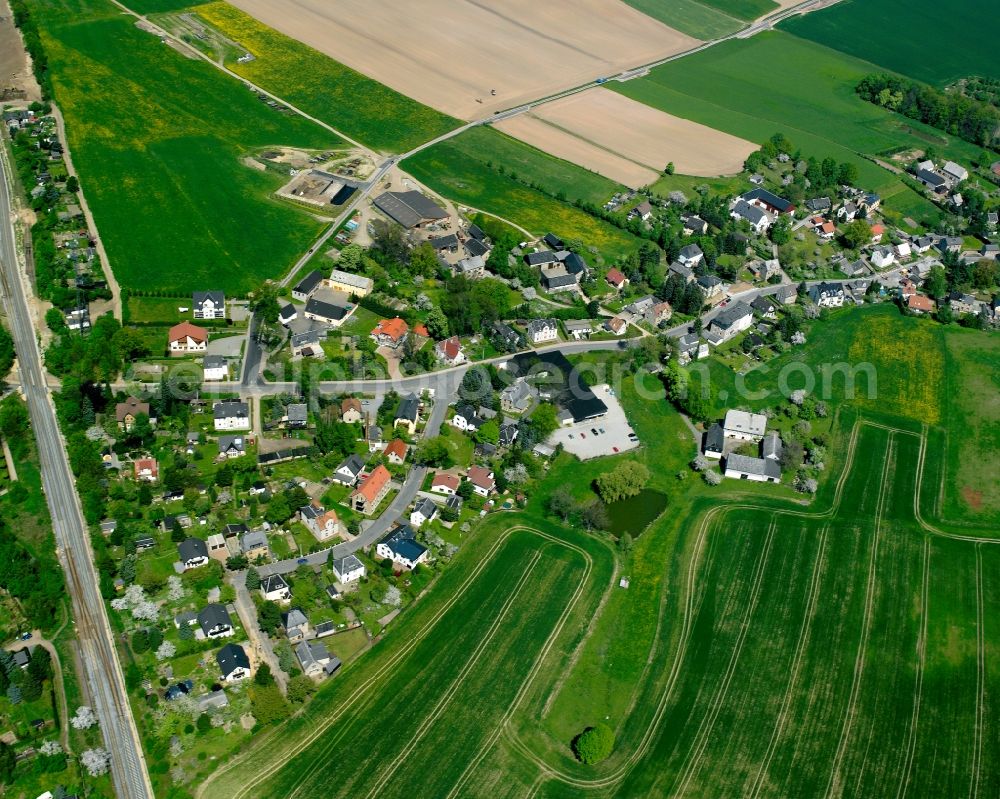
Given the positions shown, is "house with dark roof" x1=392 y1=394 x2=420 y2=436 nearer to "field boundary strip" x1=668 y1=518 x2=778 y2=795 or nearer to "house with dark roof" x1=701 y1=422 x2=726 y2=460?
"house with dark roof" x1=701 y1=422 x2=726 y2=460

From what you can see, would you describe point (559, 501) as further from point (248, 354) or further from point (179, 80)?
point (179, 80)

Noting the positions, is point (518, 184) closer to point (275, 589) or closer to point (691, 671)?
point (275, 589)

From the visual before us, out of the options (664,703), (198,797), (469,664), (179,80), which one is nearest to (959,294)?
(664,703)

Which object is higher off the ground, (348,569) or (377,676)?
(348,569)

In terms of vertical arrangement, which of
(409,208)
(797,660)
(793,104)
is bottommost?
(797,660)

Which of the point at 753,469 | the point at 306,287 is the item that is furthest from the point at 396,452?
the point at 753,469

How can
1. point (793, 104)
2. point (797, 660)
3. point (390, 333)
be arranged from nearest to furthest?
1. point (797, 660)
2. point (390, 333)
3. point (793, 104)
